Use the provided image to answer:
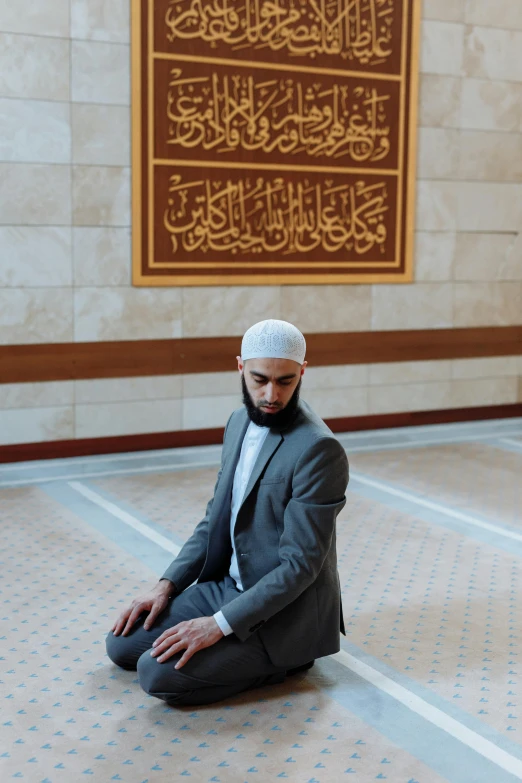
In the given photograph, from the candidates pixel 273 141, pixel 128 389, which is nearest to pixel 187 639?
pixel 128 389

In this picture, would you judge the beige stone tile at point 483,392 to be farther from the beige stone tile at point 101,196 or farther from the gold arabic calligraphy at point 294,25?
the beige stone tile at point 101,196

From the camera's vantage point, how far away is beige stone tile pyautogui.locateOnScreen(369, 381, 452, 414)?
591 cm

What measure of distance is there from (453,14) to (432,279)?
1540 millimetres

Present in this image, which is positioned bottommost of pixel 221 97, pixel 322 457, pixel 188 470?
pixel 188 470

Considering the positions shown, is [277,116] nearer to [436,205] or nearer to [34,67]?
[436,205]

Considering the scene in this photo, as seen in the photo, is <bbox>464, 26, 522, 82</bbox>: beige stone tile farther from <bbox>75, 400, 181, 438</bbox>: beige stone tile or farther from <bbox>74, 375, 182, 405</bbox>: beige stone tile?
<bbox>75, 400, 181, 438</bbox>: beige stone tile

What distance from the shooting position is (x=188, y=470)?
193 inches

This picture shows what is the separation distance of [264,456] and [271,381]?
189 mm

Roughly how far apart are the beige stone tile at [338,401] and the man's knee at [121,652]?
10.5 ft

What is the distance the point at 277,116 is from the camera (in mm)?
5383

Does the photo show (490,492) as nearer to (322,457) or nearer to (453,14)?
(322,457)

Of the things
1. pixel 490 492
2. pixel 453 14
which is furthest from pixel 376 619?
pixel 453 14

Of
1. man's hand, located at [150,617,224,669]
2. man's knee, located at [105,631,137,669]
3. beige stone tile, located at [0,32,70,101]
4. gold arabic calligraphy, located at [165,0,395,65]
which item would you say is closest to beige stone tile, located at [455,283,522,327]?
gold arabic calligraphy, located at [165,0,395,65]

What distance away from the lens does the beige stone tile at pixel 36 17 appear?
4.70 meters
